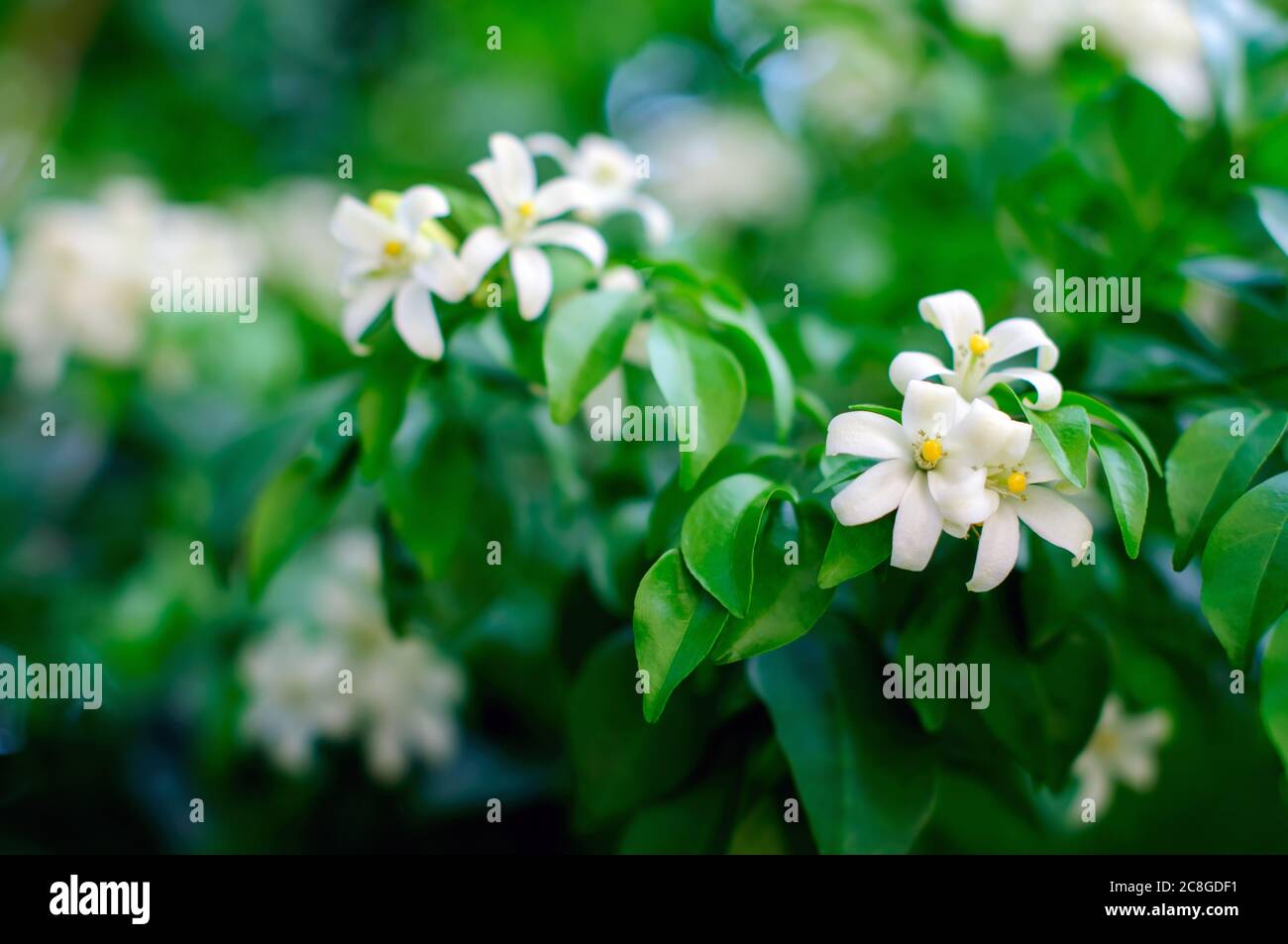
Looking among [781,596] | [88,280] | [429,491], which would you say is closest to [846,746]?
[781,596]

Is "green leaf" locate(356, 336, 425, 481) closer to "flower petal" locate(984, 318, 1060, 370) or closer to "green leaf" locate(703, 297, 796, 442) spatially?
"green leaf" locate(703, 297, 796, 442)

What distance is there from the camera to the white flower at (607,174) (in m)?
1.04

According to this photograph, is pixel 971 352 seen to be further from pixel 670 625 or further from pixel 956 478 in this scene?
pixel 670 625

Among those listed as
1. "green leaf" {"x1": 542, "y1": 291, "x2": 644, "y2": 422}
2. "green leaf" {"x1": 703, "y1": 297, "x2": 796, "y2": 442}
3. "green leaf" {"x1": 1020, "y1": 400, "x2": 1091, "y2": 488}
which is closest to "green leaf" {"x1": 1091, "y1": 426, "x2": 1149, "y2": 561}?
"green leaf" {"x1": 1020, "y1": 400, "x2": 1091, "y2": 488}

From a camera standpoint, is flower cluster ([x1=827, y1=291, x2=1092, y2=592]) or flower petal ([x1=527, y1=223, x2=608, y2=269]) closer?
flower cluster ([x1=827, y1=291, x2=1092, y2=592])

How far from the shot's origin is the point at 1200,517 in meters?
0.77

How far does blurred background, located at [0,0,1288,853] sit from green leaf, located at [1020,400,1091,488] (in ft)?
0.66

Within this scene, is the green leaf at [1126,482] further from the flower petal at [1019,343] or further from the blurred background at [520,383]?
the blurred background at [520,383]

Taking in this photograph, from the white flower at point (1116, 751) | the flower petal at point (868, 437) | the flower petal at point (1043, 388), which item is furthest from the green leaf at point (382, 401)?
the white flower at point (1116, 751)

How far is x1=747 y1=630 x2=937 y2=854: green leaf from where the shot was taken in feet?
2.61

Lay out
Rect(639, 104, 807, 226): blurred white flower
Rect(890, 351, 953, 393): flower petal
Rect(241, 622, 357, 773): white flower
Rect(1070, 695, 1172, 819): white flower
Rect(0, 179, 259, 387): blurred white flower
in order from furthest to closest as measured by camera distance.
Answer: Rect(639, 104, 807, 226): blurred white flower
Rect(0, 179, 259, 387): blurred white flower
Rect(241, 622, 357, 773): white flower
Rect(1070, 695, 1172, 819): white flower
Rect(890, 351, 953, 393): flower petal

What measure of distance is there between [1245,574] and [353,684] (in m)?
1.11

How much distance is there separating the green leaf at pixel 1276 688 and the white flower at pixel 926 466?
19 cm
